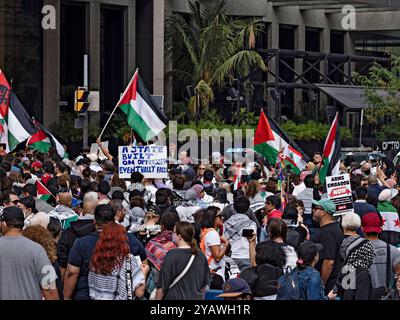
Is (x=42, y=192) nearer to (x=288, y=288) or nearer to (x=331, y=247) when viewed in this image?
(x=331, y=247)

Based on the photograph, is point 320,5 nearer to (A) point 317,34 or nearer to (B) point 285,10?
(B) point 285,10

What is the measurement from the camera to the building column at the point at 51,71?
36781 mm

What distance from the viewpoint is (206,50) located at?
39.4m

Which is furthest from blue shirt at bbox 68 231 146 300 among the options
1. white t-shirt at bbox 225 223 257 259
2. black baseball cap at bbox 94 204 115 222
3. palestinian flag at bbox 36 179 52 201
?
palestinian flag at bbox 36 179 52 201

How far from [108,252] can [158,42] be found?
98.5 feet

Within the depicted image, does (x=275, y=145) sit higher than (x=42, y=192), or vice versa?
(x=275, y=145)

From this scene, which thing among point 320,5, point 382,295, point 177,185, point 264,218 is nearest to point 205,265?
point 382,295

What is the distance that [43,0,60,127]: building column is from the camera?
121 ft

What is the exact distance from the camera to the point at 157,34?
38.6m

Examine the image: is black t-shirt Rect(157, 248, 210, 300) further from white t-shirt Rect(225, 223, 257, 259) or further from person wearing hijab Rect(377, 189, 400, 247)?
person wearing hijab Rect(377, 189, 400, 247)

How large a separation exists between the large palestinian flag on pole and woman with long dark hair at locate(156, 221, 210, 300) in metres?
10.1

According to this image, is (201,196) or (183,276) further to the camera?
(201,196)

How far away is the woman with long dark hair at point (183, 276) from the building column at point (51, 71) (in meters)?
27.8

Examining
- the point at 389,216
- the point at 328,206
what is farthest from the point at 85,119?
the point at 328,206
